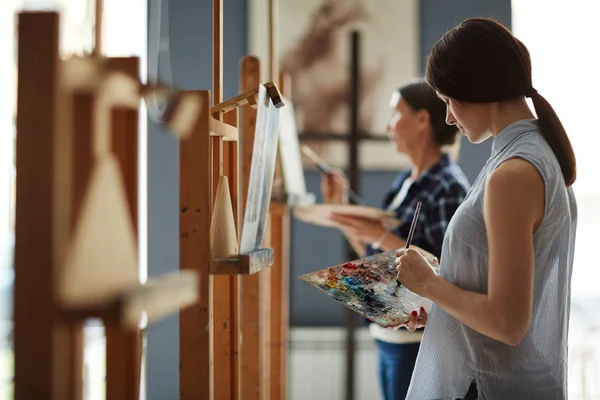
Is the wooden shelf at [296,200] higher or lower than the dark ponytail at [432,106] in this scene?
lower

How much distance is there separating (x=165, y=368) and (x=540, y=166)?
105 inches

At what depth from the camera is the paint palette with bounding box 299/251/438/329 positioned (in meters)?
1.31

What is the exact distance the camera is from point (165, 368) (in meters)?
3.32

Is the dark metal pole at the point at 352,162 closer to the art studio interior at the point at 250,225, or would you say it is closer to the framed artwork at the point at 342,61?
the art studio interior at the point at 250,225

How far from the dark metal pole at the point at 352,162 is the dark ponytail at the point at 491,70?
6.09 feet

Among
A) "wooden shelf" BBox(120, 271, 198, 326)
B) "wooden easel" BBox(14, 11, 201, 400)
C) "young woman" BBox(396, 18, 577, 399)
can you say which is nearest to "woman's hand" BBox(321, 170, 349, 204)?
"young woman" BBox(396, 18, 577, 399)

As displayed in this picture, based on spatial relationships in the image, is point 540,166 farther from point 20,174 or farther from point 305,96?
point 305,96

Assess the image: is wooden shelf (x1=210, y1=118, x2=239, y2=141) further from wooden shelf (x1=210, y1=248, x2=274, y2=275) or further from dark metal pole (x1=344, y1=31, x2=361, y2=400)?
dark metal pole (x1=344, y1=31, x2=361, y2=400)

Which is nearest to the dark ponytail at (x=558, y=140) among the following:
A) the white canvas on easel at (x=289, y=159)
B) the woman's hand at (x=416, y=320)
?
the woman's hand at (x=416, y=320)

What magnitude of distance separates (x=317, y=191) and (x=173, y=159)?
2.47ft

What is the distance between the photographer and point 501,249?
3.29ft

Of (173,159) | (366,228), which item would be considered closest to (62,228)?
(366,228)

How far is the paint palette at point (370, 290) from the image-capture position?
1312 mm

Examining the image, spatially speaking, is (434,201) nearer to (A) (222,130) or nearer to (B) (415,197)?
(B) (415,197)
